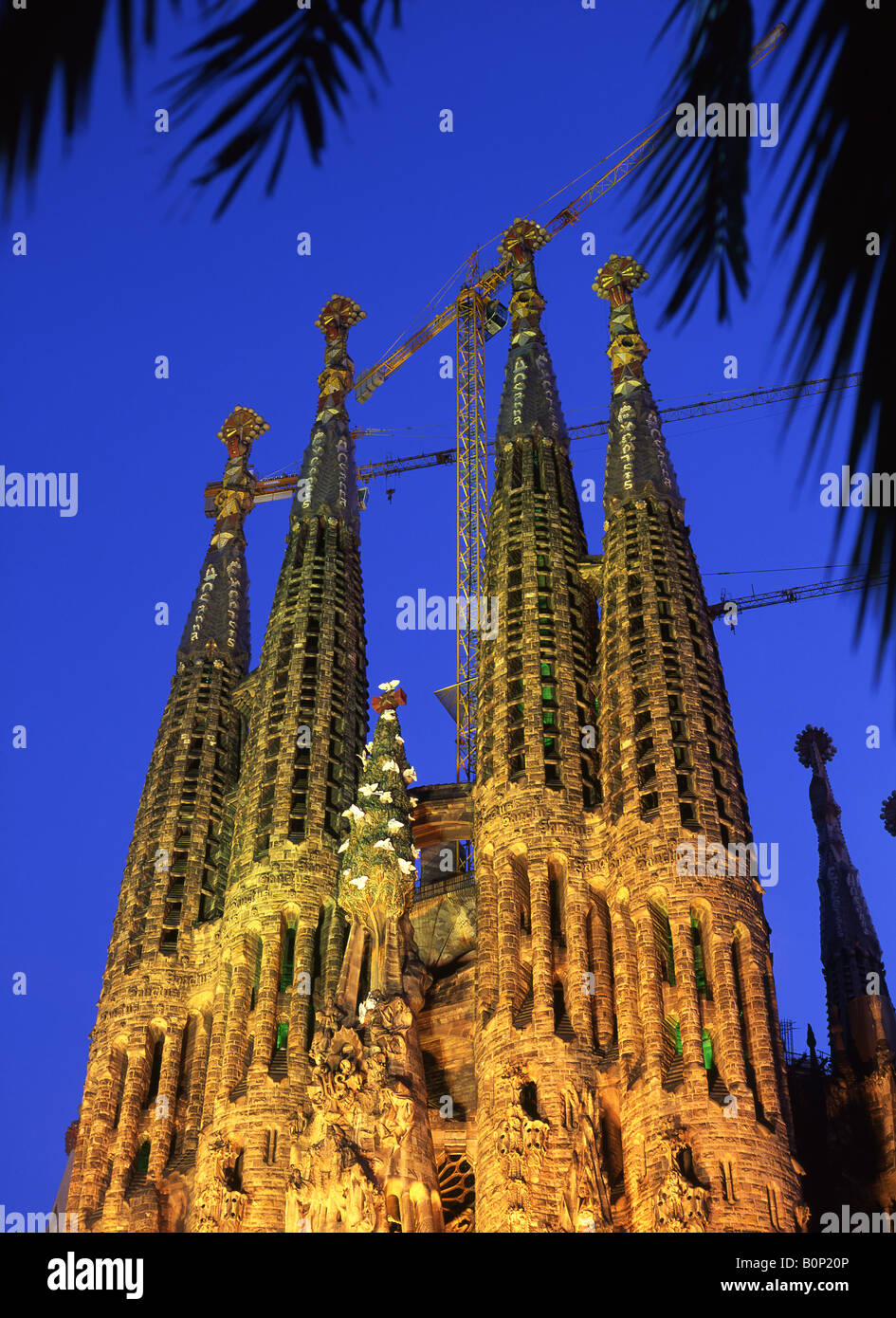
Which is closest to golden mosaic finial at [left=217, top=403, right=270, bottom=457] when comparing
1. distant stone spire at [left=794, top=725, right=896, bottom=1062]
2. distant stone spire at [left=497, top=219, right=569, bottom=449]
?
distant stone spire at [left=497, top=219, right=569, bottom=449]

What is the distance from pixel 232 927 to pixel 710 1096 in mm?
17046

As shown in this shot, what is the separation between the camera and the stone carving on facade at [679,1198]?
35.6 metres

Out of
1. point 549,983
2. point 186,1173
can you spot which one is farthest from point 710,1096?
point 186,1173

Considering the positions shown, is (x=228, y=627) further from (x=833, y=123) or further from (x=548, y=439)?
(x=833, y=123)

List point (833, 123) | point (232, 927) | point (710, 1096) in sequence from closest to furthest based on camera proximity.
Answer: point (833, 123) < point (710, 1096) < point (232, 927)

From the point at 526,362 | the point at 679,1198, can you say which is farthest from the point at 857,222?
the point at 526,362

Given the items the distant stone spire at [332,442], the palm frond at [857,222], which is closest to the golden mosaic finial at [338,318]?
the distant stone spire at [332,442]

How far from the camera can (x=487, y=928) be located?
1751 inches

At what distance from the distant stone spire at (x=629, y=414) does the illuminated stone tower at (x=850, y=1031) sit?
19.8m

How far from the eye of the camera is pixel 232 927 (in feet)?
161

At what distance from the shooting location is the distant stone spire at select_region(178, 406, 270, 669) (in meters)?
60.0

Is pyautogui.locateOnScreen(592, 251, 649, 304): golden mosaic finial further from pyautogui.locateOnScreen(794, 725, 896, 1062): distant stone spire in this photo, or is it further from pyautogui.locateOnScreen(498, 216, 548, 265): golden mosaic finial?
pyautogui.locateOnScreen(794, 725, 896, 1062): distant stone spire

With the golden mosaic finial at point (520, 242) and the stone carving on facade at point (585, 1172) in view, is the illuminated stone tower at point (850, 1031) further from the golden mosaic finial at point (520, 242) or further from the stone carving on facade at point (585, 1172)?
the golden mosaic finial at point (520, 242)
